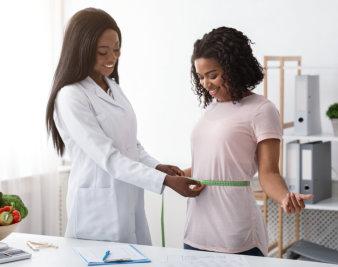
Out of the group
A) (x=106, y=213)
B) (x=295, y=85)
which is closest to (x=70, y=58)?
(x=106, y=213)

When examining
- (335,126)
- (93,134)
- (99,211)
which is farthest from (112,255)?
(335,126)

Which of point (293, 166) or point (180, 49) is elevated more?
point (180, 49)

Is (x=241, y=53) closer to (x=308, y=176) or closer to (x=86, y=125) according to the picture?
(x=86, y=125)

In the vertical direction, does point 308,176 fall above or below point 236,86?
below

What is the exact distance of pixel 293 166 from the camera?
10.5 ft

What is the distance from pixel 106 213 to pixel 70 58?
59 cm

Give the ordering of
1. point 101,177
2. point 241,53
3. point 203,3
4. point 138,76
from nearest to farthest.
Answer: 1. point 241,53
2. point 101,177
3. point 203,3
4. point 138,76

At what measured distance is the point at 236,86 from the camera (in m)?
1.86

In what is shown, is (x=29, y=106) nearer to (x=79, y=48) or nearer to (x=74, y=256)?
(x=79, y=48)

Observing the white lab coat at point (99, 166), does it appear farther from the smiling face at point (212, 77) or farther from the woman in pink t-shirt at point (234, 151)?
the smiling face at point (212, 77)

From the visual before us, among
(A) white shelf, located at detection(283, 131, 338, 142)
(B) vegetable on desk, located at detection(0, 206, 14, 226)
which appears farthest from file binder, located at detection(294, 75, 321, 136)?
(B) vegetable on desk, located at detection(0, 206, 14, 226)

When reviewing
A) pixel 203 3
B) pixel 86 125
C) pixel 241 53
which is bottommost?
pixel 86 125

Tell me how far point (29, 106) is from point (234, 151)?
220 cm

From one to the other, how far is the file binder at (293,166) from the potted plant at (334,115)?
23cm
